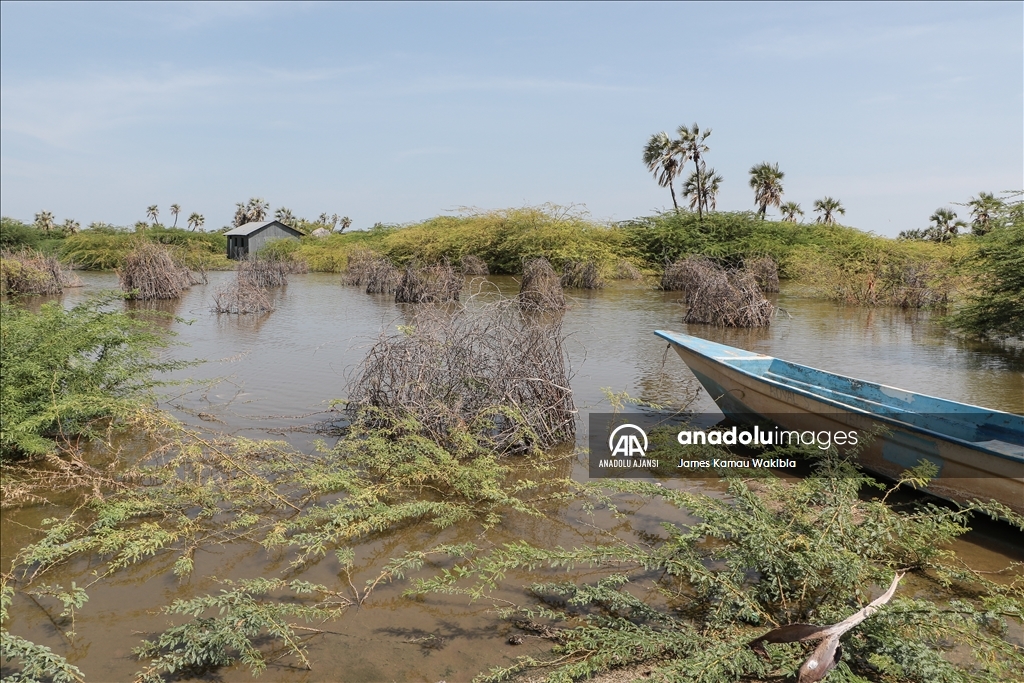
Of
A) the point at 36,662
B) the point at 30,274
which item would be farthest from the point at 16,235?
the point at 36,662

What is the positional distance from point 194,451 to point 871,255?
89.2 feet

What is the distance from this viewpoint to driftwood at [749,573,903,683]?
9.73ft

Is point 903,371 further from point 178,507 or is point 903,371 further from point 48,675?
point 48,675

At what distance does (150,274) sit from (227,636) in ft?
66.2

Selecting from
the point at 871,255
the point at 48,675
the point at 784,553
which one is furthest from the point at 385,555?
the point at 871,255

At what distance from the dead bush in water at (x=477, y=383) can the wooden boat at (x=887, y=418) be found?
1.84 m

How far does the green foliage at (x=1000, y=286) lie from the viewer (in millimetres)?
12062

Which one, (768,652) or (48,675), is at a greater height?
(768,652)

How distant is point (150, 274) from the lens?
69.7 feet

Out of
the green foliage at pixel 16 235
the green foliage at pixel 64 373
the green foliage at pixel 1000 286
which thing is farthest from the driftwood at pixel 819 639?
the green foliage at pixel 16 235

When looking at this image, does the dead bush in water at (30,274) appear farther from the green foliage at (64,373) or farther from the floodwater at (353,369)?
the green foliage at (64,373)

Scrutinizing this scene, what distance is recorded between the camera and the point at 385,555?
193 inches

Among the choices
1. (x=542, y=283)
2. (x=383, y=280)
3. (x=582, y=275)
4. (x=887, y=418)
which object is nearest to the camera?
(x=887, y=418)

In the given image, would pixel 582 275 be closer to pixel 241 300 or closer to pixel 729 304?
pixel 729 304
